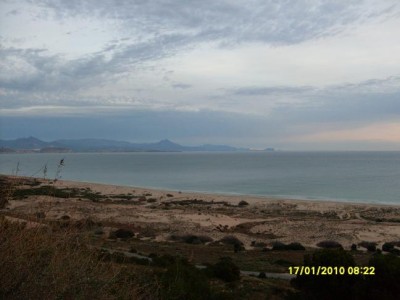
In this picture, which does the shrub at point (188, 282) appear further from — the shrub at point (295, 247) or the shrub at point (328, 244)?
the shrub at point (328, 244)

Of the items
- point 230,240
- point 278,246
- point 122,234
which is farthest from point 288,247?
point 122,234

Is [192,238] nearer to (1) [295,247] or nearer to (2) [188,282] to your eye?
(1) [295,247]

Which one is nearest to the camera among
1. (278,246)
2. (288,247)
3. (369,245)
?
(288,247)

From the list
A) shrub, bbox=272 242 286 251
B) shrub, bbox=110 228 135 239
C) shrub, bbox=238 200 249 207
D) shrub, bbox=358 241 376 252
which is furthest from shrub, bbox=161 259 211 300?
shrub, bbox=238 200 249 207

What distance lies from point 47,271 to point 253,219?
118 feet

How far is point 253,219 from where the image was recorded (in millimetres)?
39125

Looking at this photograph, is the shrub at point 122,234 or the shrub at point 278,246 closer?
the shrub at point 278,246

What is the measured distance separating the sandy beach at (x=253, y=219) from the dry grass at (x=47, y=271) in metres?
17.1

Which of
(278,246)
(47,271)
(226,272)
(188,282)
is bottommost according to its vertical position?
(278,246)

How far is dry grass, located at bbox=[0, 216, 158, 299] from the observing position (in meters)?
4.09

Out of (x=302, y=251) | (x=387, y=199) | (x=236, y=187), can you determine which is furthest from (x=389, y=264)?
(x=236, y=187)

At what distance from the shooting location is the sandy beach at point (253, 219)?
29.6 metres

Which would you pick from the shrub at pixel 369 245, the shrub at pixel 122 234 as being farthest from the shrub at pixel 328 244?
the shrub at pixel 122 234
